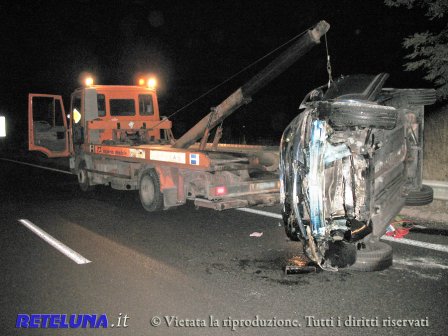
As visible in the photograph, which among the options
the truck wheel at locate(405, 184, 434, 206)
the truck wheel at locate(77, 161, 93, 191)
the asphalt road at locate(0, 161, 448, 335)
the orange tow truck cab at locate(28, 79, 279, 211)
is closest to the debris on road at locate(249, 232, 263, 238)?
the asphalt road at locate(0, 161, 448, 335)

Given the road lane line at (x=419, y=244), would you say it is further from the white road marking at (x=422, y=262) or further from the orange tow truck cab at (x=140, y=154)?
the orange tow truck cab at (x=140, y=154)

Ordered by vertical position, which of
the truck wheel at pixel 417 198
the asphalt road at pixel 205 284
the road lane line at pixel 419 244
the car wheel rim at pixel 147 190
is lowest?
the asphalt road at pixel 205 284

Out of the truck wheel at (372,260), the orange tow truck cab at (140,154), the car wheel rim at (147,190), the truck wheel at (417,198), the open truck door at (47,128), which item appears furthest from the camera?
the open truck door at (47,128)

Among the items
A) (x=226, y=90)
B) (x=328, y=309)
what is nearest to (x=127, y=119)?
(x=328, y=309)

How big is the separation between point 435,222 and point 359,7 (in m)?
21.5

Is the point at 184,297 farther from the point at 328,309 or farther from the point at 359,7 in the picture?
the point at 359,7

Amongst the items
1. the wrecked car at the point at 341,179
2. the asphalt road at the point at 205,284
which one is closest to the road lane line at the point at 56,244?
the asphalt road at the point at 205,284

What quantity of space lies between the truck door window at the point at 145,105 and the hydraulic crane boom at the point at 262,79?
2.85 m

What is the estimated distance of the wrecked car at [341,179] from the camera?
15.0 feet

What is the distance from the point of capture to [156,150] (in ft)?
27.8

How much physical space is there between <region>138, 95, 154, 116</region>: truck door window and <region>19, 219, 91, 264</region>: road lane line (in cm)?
445

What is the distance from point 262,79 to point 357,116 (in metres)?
3.11

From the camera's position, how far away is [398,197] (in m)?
5.61

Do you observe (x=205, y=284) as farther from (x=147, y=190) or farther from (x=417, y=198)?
(x=147, y=190)
